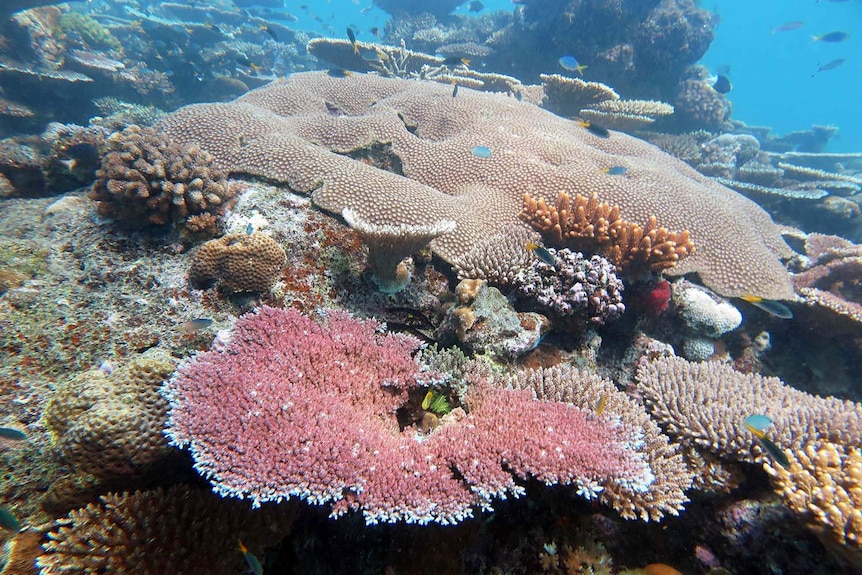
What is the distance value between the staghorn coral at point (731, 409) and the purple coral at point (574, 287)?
75 cm

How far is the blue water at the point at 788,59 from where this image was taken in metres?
83.0

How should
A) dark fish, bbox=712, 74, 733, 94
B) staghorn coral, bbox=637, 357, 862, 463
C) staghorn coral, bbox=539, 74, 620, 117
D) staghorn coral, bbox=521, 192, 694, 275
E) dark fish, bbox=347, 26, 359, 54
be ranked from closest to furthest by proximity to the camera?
staghorn coral, bbox=637, 357, 862, 463, staghorn coral, bbox=521, 192, 694, 275, dark fish, bbox=347, 26, 359, 54, staghorn coral, bbox=539, 74, 620, 117, dark fish, bbox=712, 74, 733, 94

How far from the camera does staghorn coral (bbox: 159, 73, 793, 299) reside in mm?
4387

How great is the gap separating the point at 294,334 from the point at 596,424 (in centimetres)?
239

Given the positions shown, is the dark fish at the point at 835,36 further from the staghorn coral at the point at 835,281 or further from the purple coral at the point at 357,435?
the purple coral at the point at 357,435

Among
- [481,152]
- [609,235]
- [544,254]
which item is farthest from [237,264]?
[609,235]

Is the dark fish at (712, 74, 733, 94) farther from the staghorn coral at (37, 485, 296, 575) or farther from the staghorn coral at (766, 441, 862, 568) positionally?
the staghorn coral at (37, 485, 296, 575)

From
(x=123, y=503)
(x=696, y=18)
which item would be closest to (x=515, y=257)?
(x=123, y=503)

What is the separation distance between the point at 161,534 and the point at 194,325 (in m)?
1.48

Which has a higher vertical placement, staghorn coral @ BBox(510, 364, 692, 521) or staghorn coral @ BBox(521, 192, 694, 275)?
staghorn coral @ BBox(521, 192, 694, 275)

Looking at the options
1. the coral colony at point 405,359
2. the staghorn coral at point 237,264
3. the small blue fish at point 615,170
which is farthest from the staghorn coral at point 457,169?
the staghorn coral at point 237,264

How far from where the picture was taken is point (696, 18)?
12.2m

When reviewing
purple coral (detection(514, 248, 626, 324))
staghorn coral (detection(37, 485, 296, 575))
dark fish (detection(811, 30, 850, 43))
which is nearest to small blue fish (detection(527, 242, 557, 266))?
purple coral (detection(514, 248, 626, 324))

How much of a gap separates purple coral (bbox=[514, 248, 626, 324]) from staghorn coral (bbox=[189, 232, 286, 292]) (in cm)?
243
